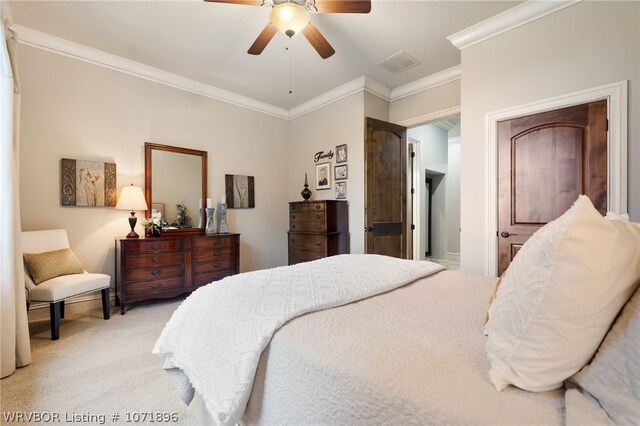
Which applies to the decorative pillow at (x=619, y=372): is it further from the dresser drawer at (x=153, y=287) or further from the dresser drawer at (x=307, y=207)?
the dresser drawer at (x=153, y=287)

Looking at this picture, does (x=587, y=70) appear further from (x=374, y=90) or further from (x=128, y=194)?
(x=128, y=194)

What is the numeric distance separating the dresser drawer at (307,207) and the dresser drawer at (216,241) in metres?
0.91

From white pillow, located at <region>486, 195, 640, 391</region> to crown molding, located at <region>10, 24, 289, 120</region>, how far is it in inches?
142

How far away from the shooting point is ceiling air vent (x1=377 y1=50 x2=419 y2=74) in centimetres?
310

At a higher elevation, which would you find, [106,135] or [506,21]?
[506,21]

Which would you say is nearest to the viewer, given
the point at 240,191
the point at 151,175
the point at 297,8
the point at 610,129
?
the point at 297,8

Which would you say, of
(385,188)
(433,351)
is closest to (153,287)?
(385,188)

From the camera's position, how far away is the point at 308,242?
379 cm

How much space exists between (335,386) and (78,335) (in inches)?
110

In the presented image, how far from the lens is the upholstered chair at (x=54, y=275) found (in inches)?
89.8

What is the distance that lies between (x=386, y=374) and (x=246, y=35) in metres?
3.14

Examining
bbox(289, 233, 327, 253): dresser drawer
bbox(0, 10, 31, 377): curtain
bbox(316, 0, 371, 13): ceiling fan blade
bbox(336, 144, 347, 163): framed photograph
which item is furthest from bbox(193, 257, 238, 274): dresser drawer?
bbox(316, 0, 371, 13): ceiling fan blade

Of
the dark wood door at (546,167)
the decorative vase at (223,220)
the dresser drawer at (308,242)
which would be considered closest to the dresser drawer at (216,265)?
the decorative vase at (223,220)

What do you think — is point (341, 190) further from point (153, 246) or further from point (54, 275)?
point (54, 275)
